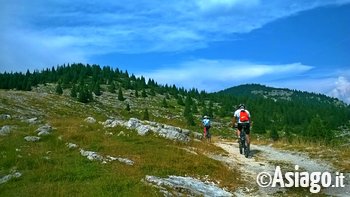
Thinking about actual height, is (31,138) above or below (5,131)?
below

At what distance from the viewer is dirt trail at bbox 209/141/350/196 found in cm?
1701

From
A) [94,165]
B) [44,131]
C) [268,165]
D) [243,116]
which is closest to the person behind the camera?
[94,165]

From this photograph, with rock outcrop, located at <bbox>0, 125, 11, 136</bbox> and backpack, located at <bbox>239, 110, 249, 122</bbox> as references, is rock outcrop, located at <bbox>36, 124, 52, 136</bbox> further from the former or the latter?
backpack, located at <bbox>239, 110, 249, 122</bbox>

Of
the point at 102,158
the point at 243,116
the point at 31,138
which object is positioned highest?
the point at 243,116

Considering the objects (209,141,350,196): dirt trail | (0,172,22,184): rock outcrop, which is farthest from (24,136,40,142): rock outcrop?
(209,141,350,196): dirt trail

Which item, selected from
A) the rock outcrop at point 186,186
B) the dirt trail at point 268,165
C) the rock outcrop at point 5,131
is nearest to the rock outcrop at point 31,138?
the rock outcrop at point 5,131

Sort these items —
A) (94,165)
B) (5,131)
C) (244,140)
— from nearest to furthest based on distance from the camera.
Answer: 1. (94,165)
2. (244,140)
3. (5,131)

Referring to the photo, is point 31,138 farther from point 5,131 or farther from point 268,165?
point 268,165

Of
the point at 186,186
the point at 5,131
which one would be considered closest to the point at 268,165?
the point at 186,186

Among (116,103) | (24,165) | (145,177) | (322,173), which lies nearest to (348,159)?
(322,173)

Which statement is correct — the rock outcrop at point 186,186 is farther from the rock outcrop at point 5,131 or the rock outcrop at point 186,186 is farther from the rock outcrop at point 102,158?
the rock outcrop at point 5,131

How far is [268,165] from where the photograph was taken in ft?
75.3

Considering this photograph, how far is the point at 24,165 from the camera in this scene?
18.8 meters

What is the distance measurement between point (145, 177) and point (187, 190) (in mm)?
1954
